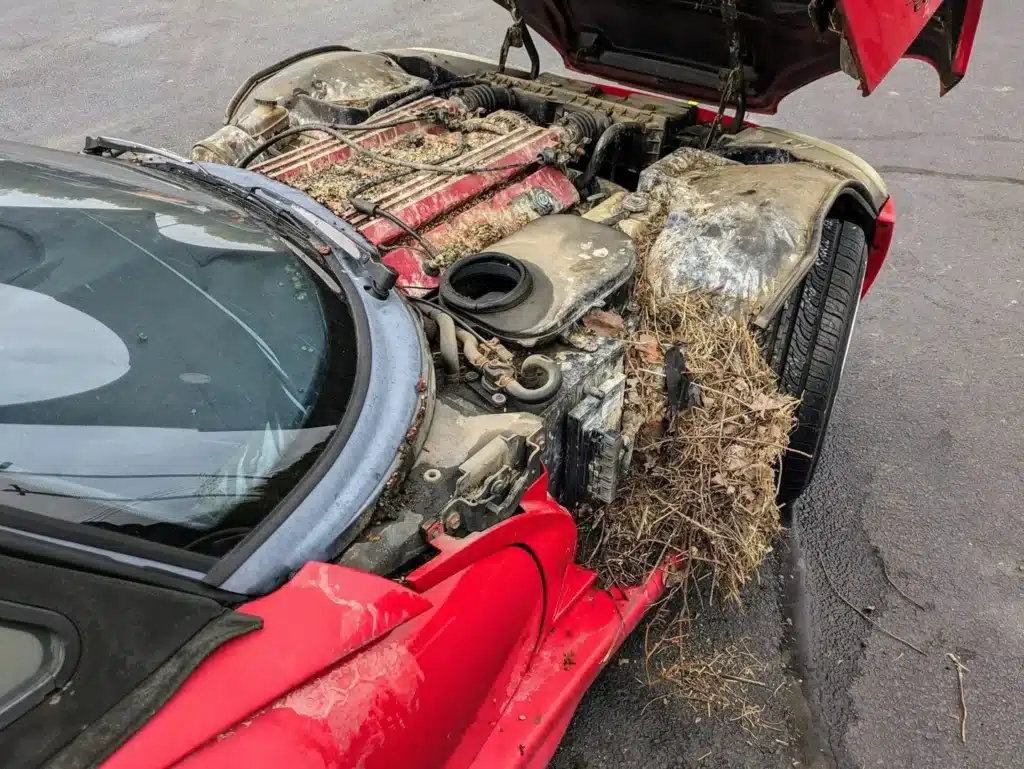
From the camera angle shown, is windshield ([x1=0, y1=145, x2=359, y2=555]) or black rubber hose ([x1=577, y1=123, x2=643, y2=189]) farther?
black rubber hose ([x1=577, y1=123, x2=643, y2=189])

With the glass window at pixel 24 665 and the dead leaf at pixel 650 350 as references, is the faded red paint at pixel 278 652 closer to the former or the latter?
the glass window at pixel 24 665

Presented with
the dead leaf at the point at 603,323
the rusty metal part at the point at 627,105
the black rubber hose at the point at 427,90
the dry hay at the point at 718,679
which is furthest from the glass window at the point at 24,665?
the rusty metal part at the point at 627,105

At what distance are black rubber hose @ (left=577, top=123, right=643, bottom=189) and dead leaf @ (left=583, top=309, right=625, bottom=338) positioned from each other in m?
0.96

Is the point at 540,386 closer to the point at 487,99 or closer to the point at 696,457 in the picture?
the point at 696,457

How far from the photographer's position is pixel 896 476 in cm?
295

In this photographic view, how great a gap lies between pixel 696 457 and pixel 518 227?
0.95 meters

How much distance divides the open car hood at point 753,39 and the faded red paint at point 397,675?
1.66 metres

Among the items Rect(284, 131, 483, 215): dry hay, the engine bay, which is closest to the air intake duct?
the engine bay

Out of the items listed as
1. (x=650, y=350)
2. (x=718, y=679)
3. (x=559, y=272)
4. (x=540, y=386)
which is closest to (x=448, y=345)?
(x=540, y=386)

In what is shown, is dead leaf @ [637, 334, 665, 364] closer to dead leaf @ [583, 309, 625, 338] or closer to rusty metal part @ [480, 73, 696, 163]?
dead leaf @ [583, 309, 625, 338]

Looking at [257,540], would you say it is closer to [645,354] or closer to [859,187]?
[645,354]

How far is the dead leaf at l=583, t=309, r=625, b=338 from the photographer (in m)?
2.07

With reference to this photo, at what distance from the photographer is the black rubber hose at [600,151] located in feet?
9.39

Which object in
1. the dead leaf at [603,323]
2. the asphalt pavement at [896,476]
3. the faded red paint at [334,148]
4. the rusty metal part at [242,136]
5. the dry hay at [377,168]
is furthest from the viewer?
the rusty metal part at [242,136]
